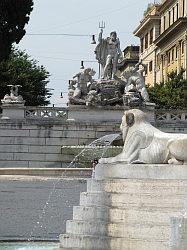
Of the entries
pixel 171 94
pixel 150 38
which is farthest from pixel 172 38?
pixel 171 94

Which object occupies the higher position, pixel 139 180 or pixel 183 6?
pixel 183 6

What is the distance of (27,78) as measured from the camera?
188 ft

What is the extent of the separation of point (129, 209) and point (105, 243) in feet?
1.90

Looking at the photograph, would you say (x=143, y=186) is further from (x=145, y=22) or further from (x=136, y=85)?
(x=145, y=22)

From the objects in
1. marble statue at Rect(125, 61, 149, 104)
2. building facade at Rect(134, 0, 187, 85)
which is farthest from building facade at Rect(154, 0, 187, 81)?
marble statue at Rect(125, 61, 149, 104)

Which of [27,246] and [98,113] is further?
[98,113]

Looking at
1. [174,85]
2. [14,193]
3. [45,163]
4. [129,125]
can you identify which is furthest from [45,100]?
[129,125]

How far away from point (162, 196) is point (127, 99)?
28.5 m

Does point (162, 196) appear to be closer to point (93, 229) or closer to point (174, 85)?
point (93, 229)

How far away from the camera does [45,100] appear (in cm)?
6003

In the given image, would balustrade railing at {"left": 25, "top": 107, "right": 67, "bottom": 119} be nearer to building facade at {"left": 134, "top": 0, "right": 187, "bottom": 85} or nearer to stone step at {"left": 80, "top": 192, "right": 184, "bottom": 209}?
building facade at {"left": 134, "top": 0, "right": 187, "bottom": 85}

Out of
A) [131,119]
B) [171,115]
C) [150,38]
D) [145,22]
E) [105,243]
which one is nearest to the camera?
[105,243]

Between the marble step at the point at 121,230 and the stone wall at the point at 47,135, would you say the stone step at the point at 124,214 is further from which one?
the stone wall at the point at 47,135

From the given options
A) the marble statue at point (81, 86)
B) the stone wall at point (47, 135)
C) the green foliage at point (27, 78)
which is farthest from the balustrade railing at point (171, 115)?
the green foliage at point (27, 78)
